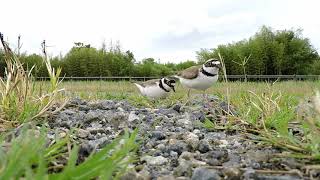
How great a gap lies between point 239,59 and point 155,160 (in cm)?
2462

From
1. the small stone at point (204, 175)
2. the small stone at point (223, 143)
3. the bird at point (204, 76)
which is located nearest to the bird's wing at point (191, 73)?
the bird at point (204, 76)

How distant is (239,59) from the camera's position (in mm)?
25922

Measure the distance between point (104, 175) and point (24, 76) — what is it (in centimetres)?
227

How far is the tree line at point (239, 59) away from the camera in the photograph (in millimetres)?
25109

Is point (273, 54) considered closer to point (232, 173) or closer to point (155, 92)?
point (155, 92)

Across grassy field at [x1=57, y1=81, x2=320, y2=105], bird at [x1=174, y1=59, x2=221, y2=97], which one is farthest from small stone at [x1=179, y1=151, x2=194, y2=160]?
bird at [x1=174, y1=59, x2=221, y2=97]

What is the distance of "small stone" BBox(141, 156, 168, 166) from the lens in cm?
175

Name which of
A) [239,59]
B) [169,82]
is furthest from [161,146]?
[239,59]

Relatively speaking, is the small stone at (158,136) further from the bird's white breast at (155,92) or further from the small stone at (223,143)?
the bird's white breast at (155,92)

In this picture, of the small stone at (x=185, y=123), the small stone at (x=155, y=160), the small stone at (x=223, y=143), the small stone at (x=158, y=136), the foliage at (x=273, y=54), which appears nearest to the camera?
the small stone at (x=155, y=160)

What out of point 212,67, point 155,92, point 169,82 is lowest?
point 155,92

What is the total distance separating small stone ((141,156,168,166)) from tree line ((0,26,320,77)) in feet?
75.0

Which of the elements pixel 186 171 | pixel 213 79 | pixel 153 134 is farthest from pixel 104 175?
pixel 213 79

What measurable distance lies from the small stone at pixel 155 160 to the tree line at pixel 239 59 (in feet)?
75.0
